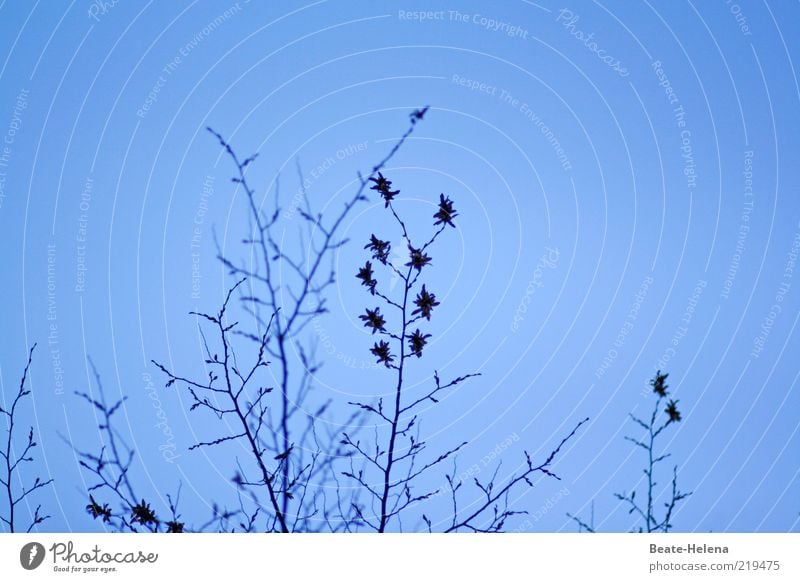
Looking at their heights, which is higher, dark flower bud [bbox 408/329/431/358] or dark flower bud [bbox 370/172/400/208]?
dark flower bud [bbox 370/172/400/208]

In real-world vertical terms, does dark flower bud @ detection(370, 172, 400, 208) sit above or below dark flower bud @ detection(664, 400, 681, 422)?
above

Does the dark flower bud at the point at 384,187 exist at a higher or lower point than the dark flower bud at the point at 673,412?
higher

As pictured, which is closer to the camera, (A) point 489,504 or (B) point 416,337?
(B) point 416,337

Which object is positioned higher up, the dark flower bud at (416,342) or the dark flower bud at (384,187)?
the dark flower bud at (384,187)

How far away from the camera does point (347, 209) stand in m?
2.69
